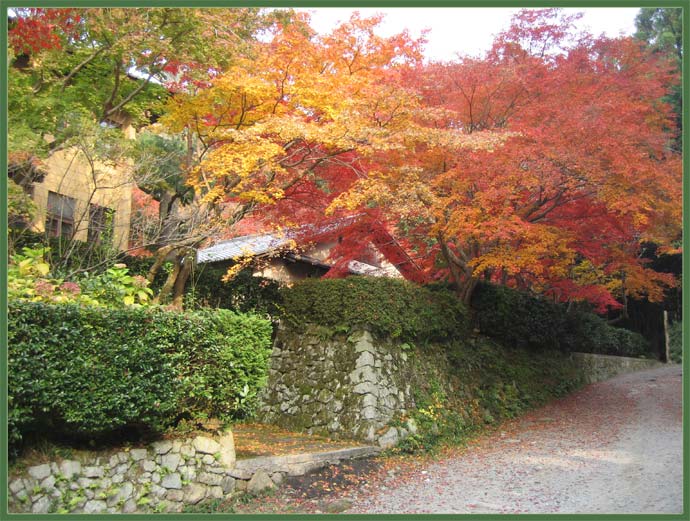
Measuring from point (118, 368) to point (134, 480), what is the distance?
5.01 feet

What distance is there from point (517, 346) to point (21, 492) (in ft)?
43.8

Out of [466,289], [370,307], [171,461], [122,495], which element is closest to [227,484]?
[171,461]

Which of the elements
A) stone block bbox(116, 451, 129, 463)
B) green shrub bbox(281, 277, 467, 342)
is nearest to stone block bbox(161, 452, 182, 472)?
stone block bbox(116, 451, 129, 463)

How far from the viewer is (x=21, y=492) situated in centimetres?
616

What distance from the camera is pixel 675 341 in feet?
82.4

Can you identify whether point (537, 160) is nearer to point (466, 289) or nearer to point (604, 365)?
point (466, 289)

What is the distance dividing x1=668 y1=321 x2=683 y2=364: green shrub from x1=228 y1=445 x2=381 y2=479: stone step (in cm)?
2014

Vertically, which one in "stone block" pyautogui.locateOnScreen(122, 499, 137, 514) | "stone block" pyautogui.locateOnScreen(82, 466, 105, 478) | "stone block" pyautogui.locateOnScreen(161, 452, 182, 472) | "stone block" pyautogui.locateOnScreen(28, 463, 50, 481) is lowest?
"stone block" pyautogui.locateOnScreen(122, 499, 137, 514)

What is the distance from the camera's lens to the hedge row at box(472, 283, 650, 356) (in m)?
15.4

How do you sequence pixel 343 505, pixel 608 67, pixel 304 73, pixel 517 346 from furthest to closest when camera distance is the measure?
pixel 517 346 → pixel 608 67 → pixel 304 73 → pixel 343 505

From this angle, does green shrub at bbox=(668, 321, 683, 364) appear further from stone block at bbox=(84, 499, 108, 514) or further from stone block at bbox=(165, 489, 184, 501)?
stone block at bbox=(84, 499, 108, 514)

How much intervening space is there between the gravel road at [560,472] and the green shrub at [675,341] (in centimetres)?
1203

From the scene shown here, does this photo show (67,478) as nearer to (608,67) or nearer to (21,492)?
(21,492)

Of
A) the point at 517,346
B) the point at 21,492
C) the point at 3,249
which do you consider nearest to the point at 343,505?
the point at 21,492
